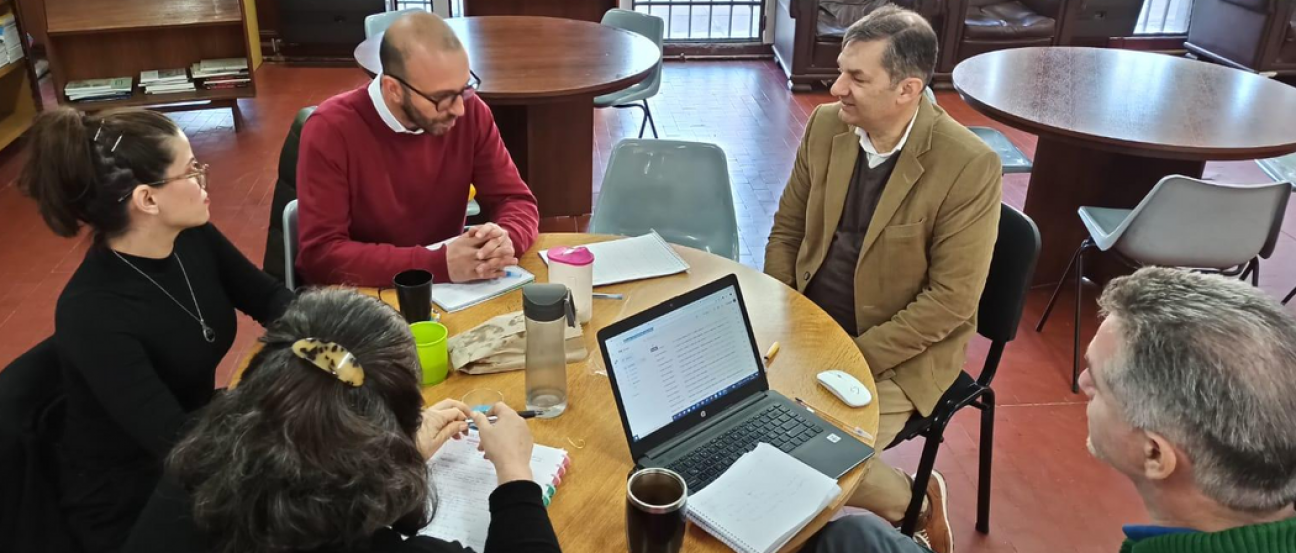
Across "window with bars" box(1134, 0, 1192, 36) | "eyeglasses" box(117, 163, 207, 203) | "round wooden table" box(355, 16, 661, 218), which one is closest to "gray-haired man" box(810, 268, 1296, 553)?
"eyeglasses" box(117, 163, 207, 203)

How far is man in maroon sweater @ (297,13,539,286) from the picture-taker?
87.4 inches

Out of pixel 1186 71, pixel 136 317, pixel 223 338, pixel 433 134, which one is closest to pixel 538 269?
pixel 433 134

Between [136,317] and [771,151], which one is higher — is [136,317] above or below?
above

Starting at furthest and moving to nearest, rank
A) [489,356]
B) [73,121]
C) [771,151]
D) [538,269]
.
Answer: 1. [771,151]
2. [538,269]
3. [489,356]
4. [73,121]

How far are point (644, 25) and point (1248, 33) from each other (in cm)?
472

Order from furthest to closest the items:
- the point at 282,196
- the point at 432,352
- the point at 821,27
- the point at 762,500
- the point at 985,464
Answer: the point at 821,27, the point at 282,196, the point at 985,464, the point at 432,352, the point at 762,500

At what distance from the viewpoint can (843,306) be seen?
2.50m

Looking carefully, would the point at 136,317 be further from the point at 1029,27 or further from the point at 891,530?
the point at 1029,27

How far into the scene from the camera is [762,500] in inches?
59.3

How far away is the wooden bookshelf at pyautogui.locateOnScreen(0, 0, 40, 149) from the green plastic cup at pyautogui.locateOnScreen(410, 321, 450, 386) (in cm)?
460

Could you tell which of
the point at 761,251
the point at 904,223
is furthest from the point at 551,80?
the point at 904,223

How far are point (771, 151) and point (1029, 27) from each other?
2.55 m

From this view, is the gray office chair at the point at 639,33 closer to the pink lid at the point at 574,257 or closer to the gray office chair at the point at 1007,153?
the gray office chair at the point at 1007,153

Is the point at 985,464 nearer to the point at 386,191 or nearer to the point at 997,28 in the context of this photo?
the point at 386,191
